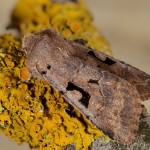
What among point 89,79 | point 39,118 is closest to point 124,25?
point 89,79

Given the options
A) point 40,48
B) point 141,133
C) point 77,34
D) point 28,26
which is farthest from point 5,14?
point 141,133

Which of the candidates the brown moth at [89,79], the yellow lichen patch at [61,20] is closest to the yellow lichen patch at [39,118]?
the brown moth at [89,79]

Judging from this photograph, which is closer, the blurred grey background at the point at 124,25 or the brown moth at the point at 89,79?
the brown moth at the point at 89,79

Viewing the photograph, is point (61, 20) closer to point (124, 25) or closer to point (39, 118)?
point (39, 118)

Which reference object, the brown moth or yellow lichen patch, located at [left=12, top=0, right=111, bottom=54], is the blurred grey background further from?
the brown moth

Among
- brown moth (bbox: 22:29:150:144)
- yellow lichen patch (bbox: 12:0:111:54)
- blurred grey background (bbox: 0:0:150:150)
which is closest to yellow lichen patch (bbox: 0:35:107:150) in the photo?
brown moth (bbox: 22:29:150:144)

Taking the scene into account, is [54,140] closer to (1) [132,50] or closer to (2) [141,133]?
(2) [141,133]

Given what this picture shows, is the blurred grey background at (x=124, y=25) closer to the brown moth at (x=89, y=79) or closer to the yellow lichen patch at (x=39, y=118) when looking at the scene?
the brown moth at (x=89, y=79)
